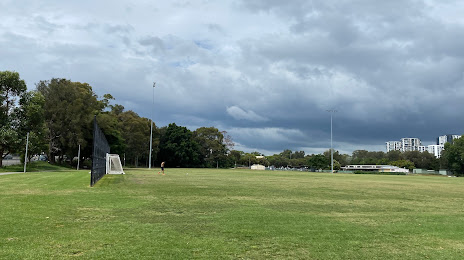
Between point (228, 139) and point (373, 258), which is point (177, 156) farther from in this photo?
point (373, 258)

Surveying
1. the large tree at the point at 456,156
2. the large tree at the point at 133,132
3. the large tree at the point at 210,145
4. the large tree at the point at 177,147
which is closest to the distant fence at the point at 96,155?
the large tree at the point at 133,132

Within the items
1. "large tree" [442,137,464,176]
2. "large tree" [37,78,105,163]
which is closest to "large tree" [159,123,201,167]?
"large tree" [37,78,105,163]

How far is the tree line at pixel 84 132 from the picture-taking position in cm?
4572

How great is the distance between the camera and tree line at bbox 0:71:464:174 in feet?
150

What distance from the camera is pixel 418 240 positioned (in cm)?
760

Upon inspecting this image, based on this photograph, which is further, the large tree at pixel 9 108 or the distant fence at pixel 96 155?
the large tree at pixel 9 108

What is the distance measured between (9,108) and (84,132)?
18191mm

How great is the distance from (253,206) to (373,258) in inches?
264

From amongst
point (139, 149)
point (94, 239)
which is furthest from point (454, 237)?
point (139, 149)

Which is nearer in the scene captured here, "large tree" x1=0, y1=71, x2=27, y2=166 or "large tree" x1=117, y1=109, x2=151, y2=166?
"large tree" x1=0, y1=71, x2=27, y2=166

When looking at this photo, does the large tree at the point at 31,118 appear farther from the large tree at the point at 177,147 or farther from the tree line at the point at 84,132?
the large tree at the point at 177,147

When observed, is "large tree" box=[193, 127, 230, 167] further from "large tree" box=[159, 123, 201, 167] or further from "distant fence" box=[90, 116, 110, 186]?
"distant fence" box=[90, 116, 110, 186]

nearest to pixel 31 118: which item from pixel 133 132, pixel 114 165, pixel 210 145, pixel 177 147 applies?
pixel 114 165

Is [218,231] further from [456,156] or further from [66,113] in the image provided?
[456,156]
